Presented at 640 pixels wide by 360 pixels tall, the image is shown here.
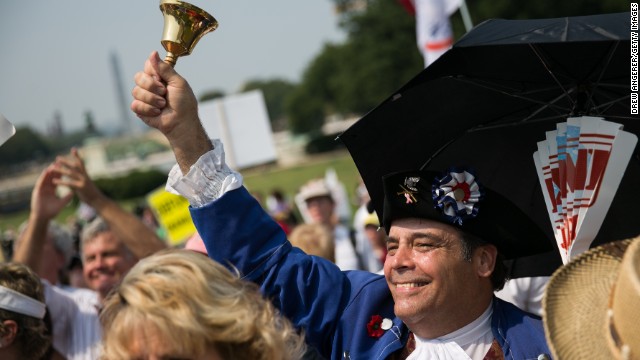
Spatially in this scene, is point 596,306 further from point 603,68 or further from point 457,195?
point 603,68

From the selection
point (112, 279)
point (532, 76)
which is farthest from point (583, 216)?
point (112, 279)

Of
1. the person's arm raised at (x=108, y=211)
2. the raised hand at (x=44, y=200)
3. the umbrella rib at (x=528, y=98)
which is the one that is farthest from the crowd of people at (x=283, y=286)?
the raised hand at (x=44, y=200)

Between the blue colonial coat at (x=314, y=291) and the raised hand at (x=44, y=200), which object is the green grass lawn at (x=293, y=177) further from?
the blue colonial coat at (x=314, y=291)

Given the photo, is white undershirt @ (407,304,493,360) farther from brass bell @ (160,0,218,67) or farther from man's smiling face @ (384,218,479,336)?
brass bell @ (160,0,218,67)

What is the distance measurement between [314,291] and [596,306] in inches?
48.6

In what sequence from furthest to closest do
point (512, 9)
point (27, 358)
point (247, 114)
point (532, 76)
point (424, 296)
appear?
point (512, 9) → point (247, 114) → point (27, 358) → point (532, 76) → point (424, 296)

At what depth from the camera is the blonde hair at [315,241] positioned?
5.12 metres

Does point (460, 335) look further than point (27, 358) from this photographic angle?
No

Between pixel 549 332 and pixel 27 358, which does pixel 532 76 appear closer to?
pixel 549 332

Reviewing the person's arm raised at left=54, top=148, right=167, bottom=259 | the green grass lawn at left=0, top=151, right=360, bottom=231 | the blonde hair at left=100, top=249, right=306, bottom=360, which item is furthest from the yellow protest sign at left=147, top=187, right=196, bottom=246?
the green grass lawn at left=0, top=151, right=360, bottom=231

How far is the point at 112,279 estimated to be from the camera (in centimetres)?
497

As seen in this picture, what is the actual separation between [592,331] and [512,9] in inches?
1924

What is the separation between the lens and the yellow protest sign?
8.96m

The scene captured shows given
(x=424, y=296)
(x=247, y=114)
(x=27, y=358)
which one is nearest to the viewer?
(x=424, y=296)
